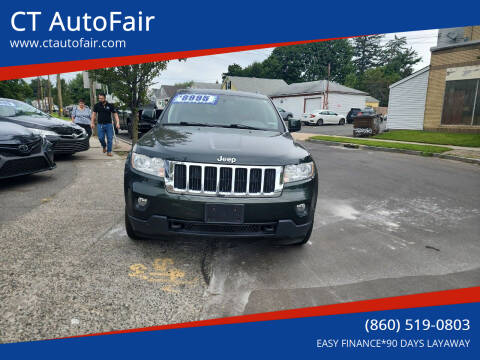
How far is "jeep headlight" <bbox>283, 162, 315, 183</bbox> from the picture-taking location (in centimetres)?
314

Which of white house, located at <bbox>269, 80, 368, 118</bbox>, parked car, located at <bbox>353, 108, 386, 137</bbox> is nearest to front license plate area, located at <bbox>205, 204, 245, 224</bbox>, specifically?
parked car, located at <bbox>353, 108, 386, 137</bbox>

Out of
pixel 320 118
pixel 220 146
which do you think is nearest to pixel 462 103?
pixel 320 118

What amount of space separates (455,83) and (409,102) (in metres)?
3.13

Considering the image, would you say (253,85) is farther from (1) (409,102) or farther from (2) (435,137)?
(2) (435,137)

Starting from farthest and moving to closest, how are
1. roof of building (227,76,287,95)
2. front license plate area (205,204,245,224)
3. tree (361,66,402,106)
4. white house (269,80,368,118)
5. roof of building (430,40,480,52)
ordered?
tree (361,66,402,106)
roof of building (227,76,287,95)
white house (269,80,368,118)
roof of building (430,40,480,52)
front license plate area (205,204,245,224)

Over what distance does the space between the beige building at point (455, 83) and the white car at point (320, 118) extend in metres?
12.8

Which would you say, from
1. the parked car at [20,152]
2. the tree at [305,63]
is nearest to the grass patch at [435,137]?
the parked car at [20,152]

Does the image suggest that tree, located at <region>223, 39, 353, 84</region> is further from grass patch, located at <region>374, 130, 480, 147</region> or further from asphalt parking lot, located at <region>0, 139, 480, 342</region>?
asphalt parking lot, located at <region>0, 139, 480, 342</region>

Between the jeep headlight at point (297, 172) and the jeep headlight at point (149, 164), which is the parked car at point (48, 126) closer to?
the jeep headlight at point (149, 164)

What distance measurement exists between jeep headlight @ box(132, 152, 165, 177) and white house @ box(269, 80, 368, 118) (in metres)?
38.0

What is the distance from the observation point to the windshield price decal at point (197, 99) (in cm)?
459

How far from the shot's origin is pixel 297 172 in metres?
3.21

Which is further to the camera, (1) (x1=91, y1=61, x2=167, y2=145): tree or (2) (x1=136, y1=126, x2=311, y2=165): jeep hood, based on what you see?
(1) (x1=91, y1=61, x2=167, y2=145): tree

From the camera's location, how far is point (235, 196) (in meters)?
2.97
